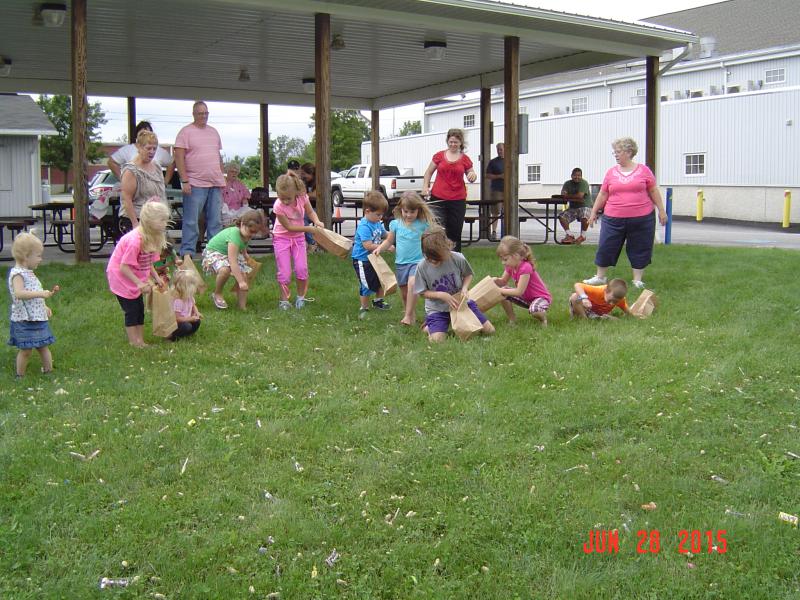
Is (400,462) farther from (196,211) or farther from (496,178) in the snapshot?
(496,178)

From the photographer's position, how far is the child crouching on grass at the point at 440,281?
7.09m

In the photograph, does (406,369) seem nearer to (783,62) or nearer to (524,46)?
(524,46)

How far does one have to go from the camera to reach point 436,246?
23.2 feet

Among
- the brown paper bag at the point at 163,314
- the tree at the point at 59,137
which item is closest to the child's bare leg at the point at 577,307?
the brown paper bag at the point at 163,314

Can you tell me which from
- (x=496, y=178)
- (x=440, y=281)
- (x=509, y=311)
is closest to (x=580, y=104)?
(x=496, y=178)

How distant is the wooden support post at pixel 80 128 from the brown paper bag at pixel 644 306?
6265 millimetres

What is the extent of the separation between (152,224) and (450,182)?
15.0 ft

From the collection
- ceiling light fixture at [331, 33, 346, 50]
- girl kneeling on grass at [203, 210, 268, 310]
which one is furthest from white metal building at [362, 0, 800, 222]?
girl kneeling on grass at [203, 210, 268, 310]

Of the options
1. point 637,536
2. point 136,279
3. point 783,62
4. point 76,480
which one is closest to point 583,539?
point 637,536

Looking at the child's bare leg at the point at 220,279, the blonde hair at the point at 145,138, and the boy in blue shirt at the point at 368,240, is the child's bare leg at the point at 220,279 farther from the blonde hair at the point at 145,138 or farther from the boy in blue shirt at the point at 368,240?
the blonde hair at the point at 145,138

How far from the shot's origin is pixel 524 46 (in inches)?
557

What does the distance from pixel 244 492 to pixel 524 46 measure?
11547mm

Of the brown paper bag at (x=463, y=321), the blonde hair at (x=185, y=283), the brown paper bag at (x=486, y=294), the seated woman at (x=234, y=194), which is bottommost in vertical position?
the brown paper bag at (x=463, y=321)

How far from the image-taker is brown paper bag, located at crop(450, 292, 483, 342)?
6.90 meters
